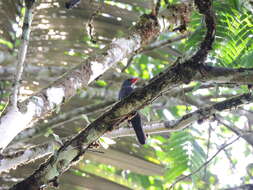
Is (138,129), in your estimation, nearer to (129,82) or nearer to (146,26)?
(146,26)

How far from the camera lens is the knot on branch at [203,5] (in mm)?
1812

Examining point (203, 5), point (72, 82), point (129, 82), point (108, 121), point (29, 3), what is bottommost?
point (108, 121)

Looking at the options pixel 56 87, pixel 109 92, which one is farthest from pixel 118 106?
pixel 109 92

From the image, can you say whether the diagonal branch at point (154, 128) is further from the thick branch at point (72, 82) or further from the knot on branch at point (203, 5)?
the knot on branch at point (203, 5)

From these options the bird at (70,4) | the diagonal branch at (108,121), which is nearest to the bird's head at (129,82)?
the diagonal branch at (108,121)

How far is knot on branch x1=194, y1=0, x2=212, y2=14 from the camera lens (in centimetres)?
181

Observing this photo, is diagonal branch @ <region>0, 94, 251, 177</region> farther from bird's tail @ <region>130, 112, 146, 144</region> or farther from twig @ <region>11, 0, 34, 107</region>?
twig @ <region>11, 0, 34, 107</region>

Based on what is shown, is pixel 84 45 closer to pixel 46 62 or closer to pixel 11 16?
pixel 46 62

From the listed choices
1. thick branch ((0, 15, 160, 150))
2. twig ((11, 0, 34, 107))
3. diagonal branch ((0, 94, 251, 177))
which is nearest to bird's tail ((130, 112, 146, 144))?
diagonal branch ((0, 94, 251, 177))

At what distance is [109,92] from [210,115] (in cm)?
227

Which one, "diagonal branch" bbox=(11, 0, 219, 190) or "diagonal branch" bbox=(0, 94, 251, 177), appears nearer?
"diagonal branch" bbox=(11, 0, 219, 190)

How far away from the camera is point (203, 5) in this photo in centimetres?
183

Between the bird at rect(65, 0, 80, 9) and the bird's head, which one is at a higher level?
the bird's head

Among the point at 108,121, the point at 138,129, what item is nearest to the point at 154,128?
the point at 138,129
